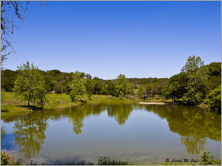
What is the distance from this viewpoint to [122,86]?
3236 inches

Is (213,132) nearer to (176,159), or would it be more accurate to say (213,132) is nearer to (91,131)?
(176,159)

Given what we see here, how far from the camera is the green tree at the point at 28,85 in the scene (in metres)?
36.5

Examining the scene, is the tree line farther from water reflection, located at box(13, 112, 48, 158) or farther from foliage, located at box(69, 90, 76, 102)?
water reflection, located at box(13, 112, 48, 158)

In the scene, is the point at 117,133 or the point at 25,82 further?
the point at 25,82

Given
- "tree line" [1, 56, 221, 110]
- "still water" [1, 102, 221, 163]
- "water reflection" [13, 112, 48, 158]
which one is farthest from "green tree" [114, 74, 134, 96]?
"still water" [1, 102, 221, 163]

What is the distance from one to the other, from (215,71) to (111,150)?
65471mm

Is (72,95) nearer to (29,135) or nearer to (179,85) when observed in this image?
(29,135)

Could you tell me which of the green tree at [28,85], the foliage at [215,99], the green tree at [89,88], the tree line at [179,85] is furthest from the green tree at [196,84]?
the green tree at [28,85]

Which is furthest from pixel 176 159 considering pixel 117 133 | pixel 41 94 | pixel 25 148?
pixel 41 94

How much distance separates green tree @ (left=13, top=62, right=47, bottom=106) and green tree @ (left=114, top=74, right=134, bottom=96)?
4795 centimetres

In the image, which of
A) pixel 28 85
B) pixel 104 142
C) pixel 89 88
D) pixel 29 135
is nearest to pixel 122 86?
pixel 89 88

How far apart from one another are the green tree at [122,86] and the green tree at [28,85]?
47.9 metres

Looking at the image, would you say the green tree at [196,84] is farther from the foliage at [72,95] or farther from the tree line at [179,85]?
the foliage at [72,95]

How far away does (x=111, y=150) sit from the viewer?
16.0 metres
